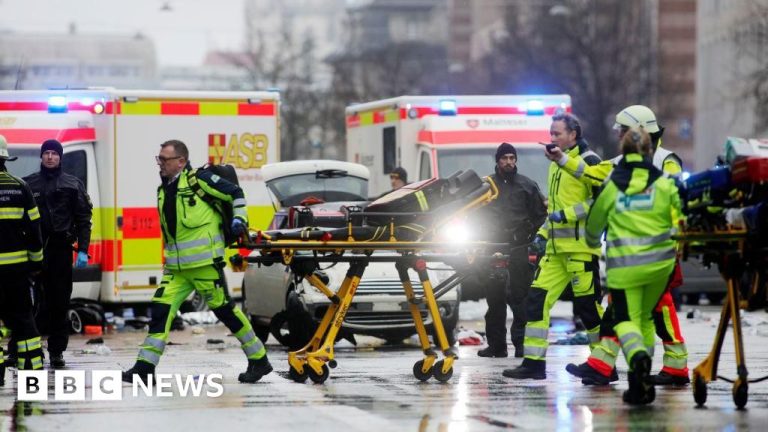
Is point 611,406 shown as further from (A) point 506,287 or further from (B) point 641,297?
(A) point 506,287

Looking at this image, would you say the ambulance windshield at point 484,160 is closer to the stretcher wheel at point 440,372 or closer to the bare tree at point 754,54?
the stretcher wheel at point 440,372

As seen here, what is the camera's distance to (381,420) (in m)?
10.4

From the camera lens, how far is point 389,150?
2300 centimetres

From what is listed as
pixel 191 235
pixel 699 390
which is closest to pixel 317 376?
pixel 191 235

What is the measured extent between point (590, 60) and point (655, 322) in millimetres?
45750

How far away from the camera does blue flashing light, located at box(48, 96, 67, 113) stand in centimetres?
2008

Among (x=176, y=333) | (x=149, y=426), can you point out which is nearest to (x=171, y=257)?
(x=149, y=426)

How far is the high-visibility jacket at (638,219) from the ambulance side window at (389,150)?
11493 mm

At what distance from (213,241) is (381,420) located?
267cm

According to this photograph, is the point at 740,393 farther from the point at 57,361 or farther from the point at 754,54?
the point at 754,54

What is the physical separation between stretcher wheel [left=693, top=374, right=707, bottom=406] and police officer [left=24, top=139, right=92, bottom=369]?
5.97m

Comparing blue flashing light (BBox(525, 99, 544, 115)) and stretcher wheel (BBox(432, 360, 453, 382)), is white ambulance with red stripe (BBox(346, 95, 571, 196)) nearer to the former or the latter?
blue flashing light (BBox(525, 99, 544, 115))

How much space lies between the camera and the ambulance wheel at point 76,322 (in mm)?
19734

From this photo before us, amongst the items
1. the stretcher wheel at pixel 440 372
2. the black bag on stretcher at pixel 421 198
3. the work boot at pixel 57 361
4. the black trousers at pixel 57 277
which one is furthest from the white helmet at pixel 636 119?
the black trousers at pixel 57 277
